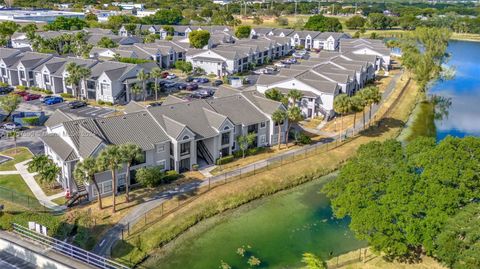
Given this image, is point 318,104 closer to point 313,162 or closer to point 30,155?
point 313,162

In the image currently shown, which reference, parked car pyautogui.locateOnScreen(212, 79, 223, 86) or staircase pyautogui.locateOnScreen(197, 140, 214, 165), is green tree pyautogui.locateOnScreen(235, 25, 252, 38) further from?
staircase pyautogui.locateOnScreen(197, 140, 214, 165)

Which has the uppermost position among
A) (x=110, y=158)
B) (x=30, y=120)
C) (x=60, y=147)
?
(x=110, y=158)

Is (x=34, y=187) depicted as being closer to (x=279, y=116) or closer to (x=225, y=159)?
(x=225, y=159)

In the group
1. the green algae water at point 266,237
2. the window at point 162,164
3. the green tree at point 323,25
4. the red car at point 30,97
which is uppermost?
the green tree at point 323,25

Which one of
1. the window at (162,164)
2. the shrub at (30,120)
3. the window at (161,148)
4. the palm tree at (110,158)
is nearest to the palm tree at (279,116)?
the window at (161,148)

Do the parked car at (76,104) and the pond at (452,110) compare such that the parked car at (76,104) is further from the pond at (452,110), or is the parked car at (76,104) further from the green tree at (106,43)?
the pond at (452,110)

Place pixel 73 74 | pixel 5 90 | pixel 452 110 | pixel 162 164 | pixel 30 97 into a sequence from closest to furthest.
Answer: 1. pixel 162 164
2. pixel 73 74
3. pixel 30 97
4. pixel 5 90
5. pixel 452 110

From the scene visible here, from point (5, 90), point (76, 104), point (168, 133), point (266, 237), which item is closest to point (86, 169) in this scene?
point (168, 133)
